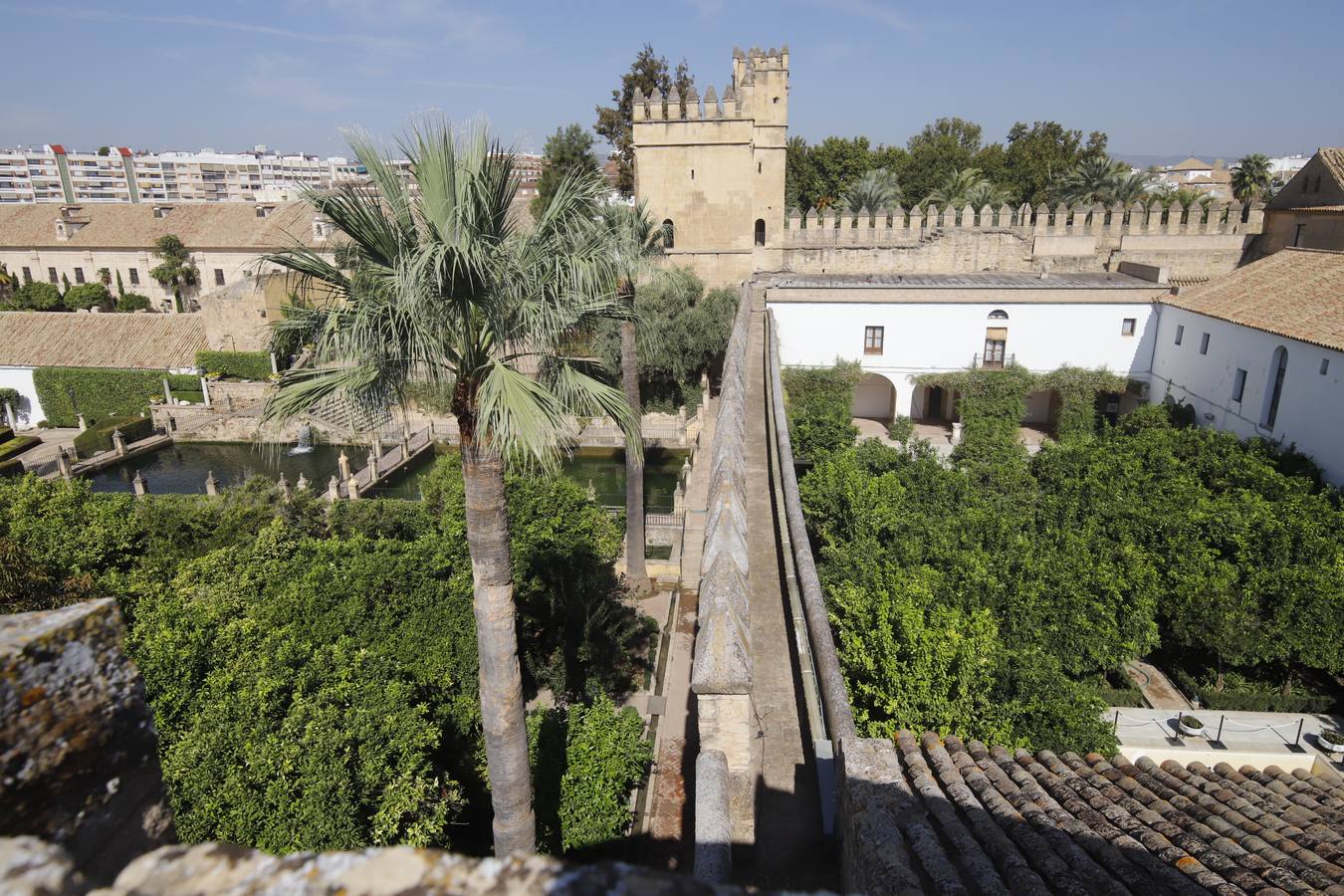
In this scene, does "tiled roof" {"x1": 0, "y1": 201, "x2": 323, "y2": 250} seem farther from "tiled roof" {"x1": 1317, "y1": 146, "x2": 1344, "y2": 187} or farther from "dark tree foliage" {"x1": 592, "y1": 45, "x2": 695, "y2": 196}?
"tiled roof" {"x1": 1317, "y1": 146, "x2": 1344, "y2": 187}

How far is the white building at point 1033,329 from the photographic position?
1995 cm

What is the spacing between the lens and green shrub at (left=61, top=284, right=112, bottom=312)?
44.9 meters

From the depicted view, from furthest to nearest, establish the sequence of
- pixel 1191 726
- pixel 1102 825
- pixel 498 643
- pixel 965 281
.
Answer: pixel 965 281
pixel 1191 726
pixel 498 643
pixel 1102 825

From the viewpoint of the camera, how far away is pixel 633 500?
1466 centimetres

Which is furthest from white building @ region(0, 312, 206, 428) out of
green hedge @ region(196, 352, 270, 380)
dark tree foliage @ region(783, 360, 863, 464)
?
dark tree foliage @ region(783, 360, 863, 464)

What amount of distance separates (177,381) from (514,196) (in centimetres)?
3464

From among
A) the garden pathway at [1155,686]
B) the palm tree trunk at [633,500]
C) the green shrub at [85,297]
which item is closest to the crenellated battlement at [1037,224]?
the palm tree trunk at [633,500]

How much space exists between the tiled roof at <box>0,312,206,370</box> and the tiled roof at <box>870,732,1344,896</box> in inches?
1475

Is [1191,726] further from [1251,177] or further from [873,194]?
[1251,177]

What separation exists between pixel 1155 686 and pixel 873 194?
96.0 ft

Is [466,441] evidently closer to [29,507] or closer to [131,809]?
[131,809]

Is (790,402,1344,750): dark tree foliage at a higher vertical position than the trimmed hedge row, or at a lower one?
higher

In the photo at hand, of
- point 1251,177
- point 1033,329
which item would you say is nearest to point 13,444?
point 1033,329

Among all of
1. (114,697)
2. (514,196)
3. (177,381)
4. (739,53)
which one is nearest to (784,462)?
(514,196)
